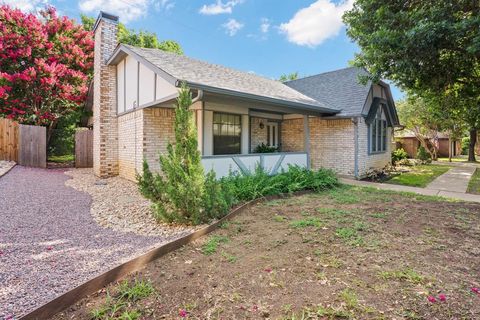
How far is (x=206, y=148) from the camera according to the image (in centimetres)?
948

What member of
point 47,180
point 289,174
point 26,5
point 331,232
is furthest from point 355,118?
point 26,5

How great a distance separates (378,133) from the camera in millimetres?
13383

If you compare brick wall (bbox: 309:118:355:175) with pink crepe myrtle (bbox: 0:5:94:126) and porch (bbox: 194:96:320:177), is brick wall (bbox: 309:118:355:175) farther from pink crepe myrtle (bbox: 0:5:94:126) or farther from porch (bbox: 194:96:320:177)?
pink crepe myrtle (bbox: 0:5:94:126)

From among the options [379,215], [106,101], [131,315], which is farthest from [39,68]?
[379,215]

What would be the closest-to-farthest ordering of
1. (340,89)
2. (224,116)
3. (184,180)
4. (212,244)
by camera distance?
1. (212,244)
2. (184,180)
3. (224,116)
4. (340,89)

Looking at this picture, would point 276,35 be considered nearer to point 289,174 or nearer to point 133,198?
point 289,174

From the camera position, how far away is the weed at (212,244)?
→ 3.74 metres

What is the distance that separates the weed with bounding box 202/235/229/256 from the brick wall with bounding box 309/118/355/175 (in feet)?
29.3

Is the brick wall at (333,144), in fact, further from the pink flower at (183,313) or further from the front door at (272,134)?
the pink flower at (183,313)

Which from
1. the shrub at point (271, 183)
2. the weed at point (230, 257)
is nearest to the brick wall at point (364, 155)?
the shrub at point (271, 183)

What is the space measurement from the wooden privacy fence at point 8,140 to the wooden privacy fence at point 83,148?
2376 mm

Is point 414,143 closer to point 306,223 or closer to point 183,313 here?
point 306,223

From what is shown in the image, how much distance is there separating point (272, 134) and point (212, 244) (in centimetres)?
992

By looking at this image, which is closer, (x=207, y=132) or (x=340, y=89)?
(x=207, y=132)
